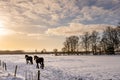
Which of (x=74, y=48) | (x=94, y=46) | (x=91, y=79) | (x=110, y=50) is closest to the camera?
(x=91, y=79)

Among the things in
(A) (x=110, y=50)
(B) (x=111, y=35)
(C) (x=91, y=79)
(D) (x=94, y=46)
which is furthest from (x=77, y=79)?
(D) (x=94, y=46)

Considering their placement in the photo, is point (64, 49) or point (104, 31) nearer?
point (104, 31)

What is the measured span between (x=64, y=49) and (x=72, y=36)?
35.6 feet

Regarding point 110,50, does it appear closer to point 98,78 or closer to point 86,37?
point 86,37

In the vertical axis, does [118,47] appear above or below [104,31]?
below

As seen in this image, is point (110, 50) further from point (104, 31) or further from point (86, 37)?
point (86, 37)

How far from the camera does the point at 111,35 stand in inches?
4205

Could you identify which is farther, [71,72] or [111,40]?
[111,40]

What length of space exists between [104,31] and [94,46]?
42.3 feet

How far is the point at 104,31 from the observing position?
111750mm

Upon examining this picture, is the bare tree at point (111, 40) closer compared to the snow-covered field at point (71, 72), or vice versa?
the snow-covered field at point (71, 72)

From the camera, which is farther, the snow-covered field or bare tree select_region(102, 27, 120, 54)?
bare tree select_region(102, 27, 120, 54)

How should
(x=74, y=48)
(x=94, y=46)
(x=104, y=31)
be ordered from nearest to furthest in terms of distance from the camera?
(x=104, y=31) → (x=94, y=46) → (x=74, y=48)

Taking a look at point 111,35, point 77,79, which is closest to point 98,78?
point 77,79
